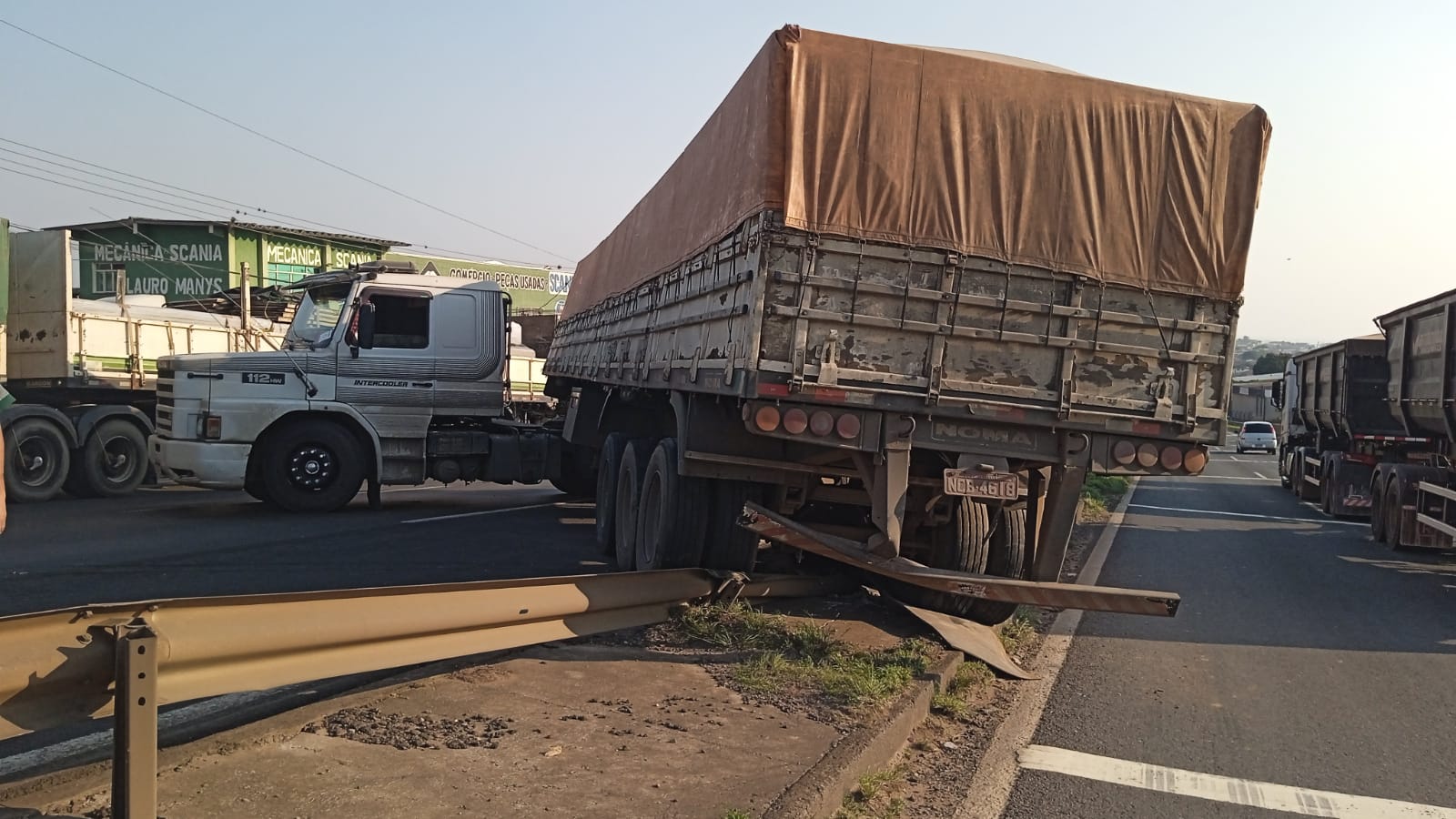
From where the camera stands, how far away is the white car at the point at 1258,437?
49.4m

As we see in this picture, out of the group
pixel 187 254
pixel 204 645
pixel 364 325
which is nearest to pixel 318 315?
pixel 364 325

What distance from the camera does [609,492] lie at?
9.70 m

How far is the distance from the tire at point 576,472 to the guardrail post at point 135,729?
10447mm

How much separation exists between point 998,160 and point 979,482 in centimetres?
183

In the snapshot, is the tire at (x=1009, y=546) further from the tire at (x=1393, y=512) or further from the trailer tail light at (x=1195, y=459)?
the tire at (x=1393, y=512)

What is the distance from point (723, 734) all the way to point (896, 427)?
1.94m

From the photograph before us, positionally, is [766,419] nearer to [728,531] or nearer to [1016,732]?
[728,531]

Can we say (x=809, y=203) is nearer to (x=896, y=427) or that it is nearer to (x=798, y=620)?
(x=896, y=427)

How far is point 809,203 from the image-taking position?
574cm

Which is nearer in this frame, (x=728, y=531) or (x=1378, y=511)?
(x=728, y=531)

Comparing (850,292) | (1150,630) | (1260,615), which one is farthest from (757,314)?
(1260,615)

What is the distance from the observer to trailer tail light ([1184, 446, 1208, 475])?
Answer: 6.15 metres

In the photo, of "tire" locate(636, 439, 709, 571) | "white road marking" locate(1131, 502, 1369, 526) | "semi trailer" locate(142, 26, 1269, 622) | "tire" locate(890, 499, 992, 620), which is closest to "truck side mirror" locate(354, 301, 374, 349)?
"tire" locate(636, 439, 709, 571)

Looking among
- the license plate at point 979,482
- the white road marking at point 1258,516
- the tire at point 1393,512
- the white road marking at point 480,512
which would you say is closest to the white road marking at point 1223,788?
the license plate at point 979,482
